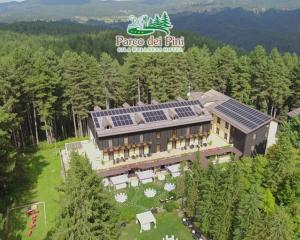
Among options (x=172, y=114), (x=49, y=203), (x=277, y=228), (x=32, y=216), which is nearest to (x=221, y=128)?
(x=172, y=114)

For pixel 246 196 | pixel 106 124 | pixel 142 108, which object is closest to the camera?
pixel 246 196

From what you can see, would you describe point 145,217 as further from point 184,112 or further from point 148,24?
point 148,24

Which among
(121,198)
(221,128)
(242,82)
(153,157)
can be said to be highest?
(242,82)

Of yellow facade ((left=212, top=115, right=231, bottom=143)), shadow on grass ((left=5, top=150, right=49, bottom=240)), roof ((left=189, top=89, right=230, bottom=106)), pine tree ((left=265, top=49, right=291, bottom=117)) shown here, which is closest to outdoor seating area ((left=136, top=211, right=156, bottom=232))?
shadow on grass ((left=5, top=150, right=49, bottom=240))

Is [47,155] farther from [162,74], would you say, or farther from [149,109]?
[162,74]

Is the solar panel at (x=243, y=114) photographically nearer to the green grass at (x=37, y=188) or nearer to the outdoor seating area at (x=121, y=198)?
the outdoor seating area at (x=121, y=198)
